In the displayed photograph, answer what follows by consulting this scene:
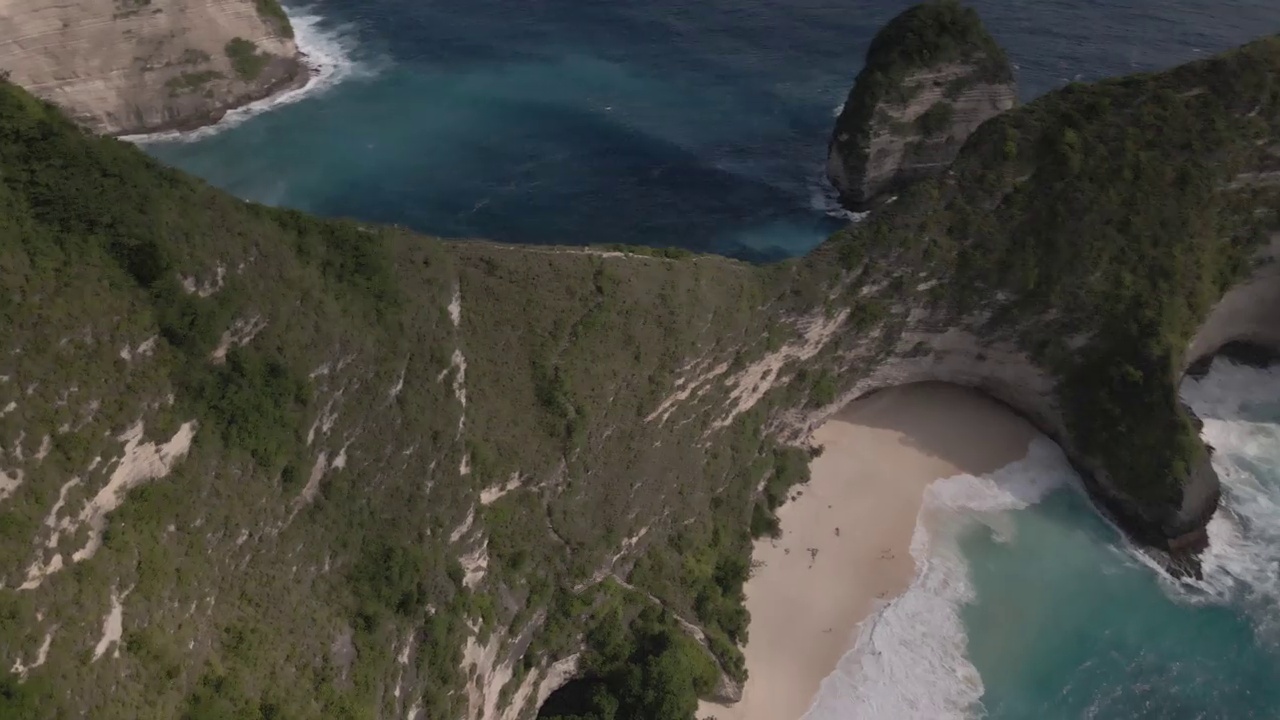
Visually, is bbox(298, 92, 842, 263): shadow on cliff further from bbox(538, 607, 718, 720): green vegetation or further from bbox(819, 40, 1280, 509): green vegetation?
bbox(538, 607, 718, 720): green vegetation

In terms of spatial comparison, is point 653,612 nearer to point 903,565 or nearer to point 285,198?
point 903,565

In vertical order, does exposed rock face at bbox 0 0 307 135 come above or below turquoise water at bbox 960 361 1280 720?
above

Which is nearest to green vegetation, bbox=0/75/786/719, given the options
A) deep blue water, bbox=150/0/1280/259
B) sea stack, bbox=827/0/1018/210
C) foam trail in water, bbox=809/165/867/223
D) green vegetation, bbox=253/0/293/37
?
deep blue water, bbox=150/0/1280/259

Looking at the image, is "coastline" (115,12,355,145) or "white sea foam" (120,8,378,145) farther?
"white sea foam" (120,8,378,145)

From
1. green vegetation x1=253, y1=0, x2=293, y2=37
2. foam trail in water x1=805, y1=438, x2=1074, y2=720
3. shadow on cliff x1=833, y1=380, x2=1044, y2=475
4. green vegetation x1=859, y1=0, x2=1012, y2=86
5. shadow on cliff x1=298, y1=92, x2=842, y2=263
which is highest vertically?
green vegetation x1=859, y1=0, x2=1012, y2=86

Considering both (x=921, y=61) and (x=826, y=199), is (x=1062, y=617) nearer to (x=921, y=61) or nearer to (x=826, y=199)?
(x=826, y=199)

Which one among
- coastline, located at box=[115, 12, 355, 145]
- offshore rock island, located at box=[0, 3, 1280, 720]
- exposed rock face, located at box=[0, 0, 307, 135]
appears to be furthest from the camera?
coastline, located at box=[115, 12, 355, 145]
